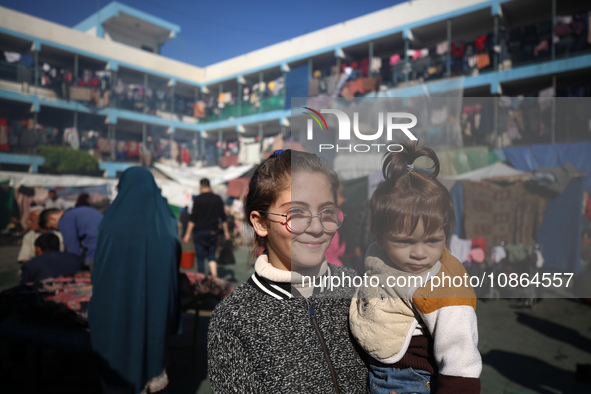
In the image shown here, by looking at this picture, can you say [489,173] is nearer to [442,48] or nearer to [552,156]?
[552,156]

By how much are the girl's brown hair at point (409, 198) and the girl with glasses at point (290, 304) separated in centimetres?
12

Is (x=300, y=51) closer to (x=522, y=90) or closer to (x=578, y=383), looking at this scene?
(x=522, y=90)

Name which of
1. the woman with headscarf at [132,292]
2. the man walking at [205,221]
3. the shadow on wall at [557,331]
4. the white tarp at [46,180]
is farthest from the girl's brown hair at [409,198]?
the white tarp at [46,180]

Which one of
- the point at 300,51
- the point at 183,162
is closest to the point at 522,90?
the point at 300,51

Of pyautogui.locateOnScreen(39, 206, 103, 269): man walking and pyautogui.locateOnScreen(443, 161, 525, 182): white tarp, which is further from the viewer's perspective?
pyautogui.locateOnScreen(39, 206, 103, 269): man walking

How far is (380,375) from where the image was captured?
102cm

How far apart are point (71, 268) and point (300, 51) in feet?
54.8

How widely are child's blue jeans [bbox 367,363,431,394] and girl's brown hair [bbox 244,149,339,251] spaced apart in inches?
20.8

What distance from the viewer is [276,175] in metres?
1.06

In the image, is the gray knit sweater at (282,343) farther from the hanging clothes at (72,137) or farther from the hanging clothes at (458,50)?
the hanging clothes at (72,137)

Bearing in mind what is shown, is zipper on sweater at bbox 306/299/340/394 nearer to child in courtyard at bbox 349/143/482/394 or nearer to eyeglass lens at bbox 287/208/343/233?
child in courtyard at bbox 349/143/482/394

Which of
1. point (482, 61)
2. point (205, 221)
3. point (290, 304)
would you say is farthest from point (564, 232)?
point (482, 61)

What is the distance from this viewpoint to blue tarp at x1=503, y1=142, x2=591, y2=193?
3.40 ft

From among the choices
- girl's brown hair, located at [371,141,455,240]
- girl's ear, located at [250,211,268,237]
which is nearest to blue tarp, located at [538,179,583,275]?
girl's brown hair, located at [371,141,455,240]
